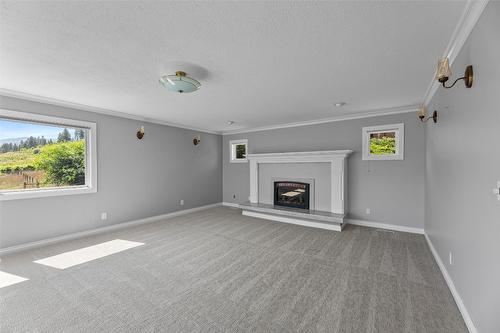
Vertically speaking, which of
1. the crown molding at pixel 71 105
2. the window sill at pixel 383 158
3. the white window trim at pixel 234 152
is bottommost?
the window sill at pixel 383 158

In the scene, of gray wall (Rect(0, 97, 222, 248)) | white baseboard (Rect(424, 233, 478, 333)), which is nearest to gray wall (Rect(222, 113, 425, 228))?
white baseboard (Rect(424, 233, 478, 333))

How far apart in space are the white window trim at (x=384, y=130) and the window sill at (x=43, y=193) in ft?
18.7

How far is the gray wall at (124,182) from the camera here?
10.8ft

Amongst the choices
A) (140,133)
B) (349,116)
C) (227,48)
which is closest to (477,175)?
(227,48)

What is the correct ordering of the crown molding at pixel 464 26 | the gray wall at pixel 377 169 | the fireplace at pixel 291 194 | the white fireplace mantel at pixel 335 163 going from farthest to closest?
the fireplace at pixel 291 194
the white fireplace mantel at pixel 335 163
the gray wall at pixel 377 169
the crown molding at pixel 464 26

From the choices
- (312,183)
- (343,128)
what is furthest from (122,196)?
(343,128)

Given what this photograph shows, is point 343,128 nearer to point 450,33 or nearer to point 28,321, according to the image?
point 450,33

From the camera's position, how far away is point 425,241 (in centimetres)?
354

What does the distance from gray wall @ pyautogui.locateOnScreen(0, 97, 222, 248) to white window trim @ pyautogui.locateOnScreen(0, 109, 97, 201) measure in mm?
77

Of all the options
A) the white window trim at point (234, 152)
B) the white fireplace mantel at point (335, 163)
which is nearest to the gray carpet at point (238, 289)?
the white fireplace mantel at point (335, 163)

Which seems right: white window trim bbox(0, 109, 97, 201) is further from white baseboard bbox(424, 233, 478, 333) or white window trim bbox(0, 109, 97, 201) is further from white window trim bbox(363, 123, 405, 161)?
white window trim bbox(363, 123, 405, 161)

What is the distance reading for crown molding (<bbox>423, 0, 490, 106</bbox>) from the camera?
4.76ft

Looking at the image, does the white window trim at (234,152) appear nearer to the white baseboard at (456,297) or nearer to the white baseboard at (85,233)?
the white baseboard at (85,233)

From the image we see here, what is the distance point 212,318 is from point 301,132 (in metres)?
4.59
